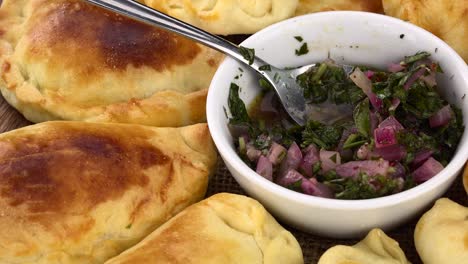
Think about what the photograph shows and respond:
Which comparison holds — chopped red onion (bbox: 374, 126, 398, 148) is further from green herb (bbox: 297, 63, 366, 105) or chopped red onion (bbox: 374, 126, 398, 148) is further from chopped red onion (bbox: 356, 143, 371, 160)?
green herb (bbox: 297, 63, 366, 105)

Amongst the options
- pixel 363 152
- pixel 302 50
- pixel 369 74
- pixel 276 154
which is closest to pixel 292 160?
pixel 276 154

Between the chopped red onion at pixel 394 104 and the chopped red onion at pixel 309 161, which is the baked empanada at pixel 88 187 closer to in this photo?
the chopped red onion at pixel 309 161

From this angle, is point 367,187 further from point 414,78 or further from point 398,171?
point 414,78

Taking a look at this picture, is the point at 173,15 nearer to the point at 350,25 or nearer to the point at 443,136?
the point at 350,25

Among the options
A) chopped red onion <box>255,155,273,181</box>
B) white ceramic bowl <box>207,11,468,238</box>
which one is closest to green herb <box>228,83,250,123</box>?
white ceramic bowl <box>207,11,468,238</box>

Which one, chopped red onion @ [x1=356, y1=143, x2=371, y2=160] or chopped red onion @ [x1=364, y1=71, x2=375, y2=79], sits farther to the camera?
chopped red onion @ [x1=364, y1=71, x2=375, y2=79]

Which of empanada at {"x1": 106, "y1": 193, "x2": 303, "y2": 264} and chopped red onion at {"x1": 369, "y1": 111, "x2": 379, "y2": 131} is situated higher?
chopped red onion at {"x1": 369, "y1": 111, "x2": 379, "y2": 131}

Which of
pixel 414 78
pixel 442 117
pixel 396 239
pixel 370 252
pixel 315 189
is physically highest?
pixel 414 78
